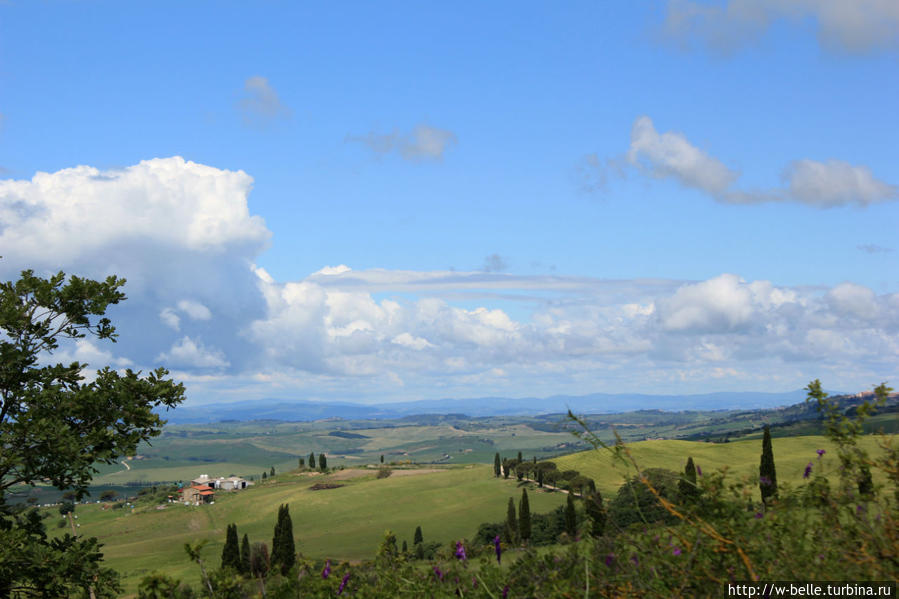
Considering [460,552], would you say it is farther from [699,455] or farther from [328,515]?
[699,455]

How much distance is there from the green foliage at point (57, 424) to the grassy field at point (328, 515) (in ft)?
214

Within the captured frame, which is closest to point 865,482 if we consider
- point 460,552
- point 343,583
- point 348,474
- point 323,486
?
point 460,552

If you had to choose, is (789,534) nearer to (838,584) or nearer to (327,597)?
(838,584)

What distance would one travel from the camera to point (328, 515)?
A: 132625 millimetres

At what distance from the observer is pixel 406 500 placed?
463ft

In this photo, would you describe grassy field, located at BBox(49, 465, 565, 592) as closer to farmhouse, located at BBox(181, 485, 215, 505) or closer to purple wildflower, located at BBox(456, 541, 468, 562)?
farmhouse, located at BBox(181, 485, 215, 505)

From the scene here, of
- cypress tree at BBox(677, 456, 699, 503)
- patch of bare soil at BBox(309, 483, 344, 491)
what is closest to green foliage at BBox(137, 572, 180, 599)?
cypress tree at BBox(677, 456, 699, 503)

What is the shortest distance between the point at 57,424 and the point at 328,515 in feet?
417

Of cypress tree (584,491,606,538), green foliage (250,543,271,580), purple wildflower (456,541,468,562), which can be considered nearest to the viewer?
cypress tree (584,491,606,538)

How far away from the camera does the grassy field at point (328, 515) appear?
10019 centimetres

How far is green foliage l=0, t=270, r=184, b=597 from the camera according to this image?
1285cm

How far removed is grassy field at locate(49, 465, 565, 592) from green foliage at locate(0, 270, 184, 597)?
6537cm

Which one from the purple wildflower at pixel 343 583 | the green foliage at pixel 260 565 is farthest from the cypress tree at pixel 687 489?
the green foliage at pixel 260 565

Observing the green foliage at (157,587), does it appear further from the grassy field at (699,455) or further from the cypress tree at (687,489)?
the grassy field at (699,455)
